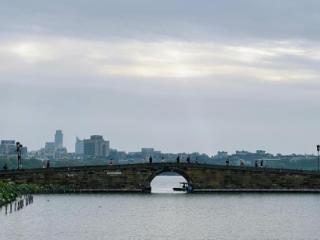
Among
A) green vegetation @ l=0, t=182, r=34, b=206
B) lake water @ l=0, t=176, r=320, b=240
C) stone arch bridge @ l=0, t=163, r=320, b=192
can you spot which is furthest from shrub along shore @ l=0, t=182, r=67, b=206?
lake water @ l=0, t=176, r=320, b=240

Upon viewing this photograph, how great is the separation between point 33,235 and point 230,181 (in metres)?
81.9

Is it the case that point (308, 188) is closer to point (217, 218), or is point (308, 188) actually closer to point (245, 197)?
point (245, 197)

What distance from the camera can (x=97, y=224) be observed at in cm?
11681

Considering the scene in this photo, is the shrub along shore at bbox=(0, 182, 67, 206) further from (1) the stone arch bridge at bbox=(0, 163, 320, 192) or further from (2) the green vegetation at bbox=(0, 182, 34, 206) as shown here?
(1) the stone arch bridge at bbox=(0, 163, 320, 192)

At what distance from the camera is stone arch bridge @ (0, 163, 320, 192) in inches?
6855

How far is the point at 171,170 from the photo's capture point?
7028 inches

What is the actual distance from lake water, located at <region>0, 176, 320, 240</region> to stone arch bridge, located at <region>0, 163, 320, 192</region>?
3.59m

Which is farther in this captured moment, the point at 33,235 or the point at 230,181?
the point at 230,181

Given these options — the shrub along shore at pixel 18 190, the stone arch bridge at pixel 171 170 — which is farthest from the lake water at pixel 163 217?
the stone arch bridge at pixel 171 170

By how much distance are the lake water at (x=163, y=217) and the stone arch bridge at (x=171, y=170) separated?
3.59 meters

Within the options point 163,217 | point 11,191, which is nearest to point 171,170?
point 11,191

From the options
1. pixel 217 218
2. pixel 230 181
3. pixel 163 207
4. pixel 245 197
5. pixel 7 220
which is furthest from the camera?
pixel 230 181

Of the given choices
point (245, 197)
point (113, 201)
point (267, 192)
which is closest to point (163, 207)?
point (113, 201)

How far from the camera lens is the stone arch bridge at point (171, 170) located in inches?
6855
